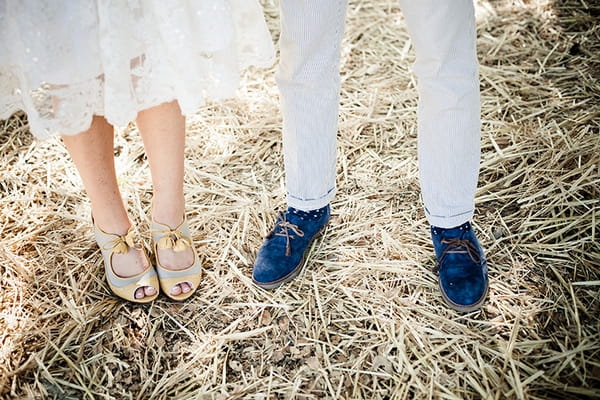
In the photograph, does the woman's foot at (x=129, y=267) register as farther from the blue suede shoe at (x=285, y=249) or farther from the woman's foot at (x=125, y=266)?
the blue suede shoe at (x=285, y=249)

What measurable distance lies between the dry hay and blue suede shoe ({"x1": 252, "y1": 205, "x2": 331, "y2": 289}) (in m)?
0.04

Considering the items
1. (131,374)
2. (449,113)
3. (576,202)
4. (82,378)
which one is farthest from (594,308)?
(82,378)

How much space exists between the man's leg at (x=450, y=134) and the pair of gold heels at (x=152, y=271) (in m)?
0.71

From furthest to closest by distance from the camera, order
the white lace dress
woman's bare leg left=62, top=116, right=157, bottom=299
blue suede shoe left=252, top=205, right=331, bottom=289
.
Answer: blue suede shoe left=252, top=205, right=331, bottom=289 → woman's bare leg left=62, top=116, right=157, bottom=299 → the white lace dress

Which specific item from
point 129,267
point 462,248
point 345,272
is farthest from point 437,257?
point 129,267

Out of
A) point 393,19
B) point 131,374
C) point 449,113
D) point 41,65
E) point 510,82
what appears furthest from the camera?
point 393,19

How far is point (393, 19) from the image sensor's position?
2.75 m

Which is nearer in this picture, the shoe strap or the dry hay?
the dry hay

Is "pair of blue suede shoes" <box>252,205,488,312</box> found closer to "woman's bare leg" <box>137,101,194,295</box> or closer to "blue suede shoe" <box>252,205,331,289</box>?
"blue suede shoe" <box>252,205,331,289</box>

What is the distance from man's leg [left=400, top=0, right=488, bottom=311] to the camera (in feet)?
3.90

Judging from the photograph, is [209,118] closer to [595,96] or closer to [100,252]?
[100,252]

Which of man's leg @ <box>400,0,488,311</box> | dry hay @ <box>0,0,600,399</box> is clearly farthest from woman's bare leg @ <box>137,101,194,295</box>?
man's leg @ <box>400,0,488,311</box>

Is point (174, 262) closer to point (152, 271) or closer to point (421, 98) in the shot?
point (152, 271)

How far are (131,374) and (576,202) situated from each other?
4.70 ft
